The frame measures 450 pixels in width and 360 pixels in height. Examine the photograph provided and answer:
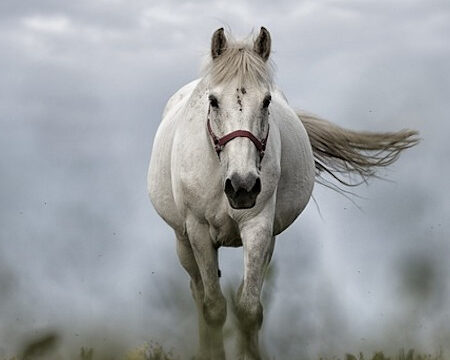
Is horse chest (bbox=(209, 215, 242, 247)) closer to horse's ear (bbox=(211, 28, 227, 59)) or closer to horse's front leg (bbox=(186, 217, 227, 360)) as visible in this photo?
horse's front leg (bbox=(186, 217, 227, 360))

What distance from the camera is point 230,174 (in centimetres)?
752

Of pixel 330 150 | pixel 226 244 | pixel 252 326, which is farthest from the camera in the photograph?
pixel 330 150

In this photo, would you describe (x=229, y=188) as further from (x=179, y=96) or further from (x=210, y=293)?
(x=179, y=96)

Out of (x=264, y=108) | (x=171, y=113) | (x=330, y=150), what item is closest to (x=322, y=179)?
(x=330, y=150)

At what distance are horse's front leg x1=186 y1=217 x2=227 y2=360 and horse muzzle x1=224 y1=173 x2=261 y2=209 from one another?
105 cm

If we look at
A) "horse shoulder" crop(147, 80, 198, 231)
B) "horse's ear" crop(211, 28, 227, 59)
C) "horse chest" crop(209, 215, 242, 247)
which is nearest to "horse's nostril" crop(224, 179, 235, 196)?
"horse chest" crop(209, 215, 242, 247)

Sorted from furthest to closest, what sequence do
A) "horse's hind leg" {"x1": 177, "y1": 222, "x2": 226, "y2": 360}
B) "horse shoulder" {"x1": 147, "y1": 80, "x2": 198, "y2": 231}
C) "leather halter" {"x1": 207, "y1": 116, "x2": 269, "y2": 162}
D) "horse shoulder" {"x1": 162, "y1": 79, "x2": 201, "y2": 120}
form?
"horse shoulder" {"x1": 162, "y1": 79, "x2": 201, "y2": 120} → "horse shoulder" {"x1": 147, "y1": 80, "x2": 198, "y2": 231} → "horse's hind leg" {"x1": 177, "y1": 222, "x2": 226, "y2": 360} → "leather halter" {"x1": 207, "y1": 116, "x2": 269, "y2": 162}

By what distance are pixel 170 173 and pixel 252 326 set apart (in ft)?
5.66

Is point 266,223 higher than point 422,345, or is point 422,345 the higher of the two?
point 266,223

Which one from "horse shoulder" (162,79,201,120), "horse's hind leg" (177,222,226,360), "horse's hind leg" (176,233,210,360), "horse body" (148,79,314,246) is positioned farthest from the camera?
"horse shoulder" (162,79,201,120)

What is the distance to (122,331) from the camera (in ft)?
29.4

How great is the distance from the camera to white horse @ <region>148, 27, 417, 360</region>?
7.71m

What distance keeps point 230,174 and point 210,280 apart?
1.48 m

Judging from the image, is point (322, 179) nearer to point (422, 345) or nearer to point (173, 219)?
point (173, 219)
